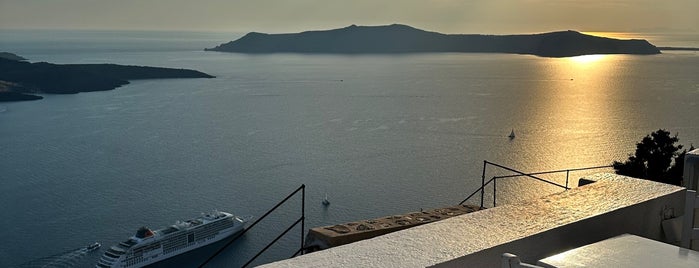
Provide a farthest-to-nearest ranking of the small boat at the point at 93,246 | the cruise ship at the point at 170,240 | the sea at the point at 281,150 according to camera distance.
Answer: the sea at the point at 281,150, the small boat at the point at 93,246, the cruise ship at the point at 170,240

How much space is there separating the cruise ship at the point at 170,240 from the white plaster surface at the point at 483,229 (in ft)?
45.5

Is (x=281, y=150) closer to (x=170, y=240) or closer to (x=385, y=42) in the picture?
(x=170, y=240)

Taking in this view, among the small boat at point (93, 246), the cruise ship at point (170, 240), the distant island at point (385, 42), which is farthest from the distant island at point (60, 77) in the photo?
the distant island at point (385, 42)

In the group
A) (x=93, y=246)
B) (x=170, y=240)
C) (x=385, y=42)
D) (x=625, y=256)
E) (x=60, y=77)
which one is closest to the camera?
(x=625, y=256)

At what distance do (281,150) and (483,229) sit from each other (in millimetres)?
22412

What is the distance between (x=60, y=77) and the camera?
1913 inches

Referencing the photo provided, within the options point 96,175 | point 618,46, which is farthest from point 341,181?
point 618,46

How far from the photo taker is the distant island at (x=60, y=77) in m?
44.8

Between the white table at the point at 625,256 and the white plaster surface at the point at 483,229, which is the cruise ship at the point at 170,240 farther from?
the white table at the point at 625,256

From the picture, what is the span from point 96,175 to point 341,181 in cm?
733

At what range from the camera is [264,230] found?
15.6 metres

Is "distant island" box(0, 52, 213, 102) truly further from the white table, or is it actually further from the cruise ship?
the white table

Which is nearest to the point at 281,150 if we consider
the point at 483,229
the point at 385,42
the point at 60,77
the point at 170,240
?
the point at 170,240

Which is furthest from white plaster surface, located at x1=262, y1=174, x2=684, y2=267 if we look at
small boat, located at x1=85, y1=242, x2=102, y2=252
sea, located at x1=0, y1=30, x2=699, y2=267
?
small boat, located at x1=85, y1=242, x2=102, y2=252
